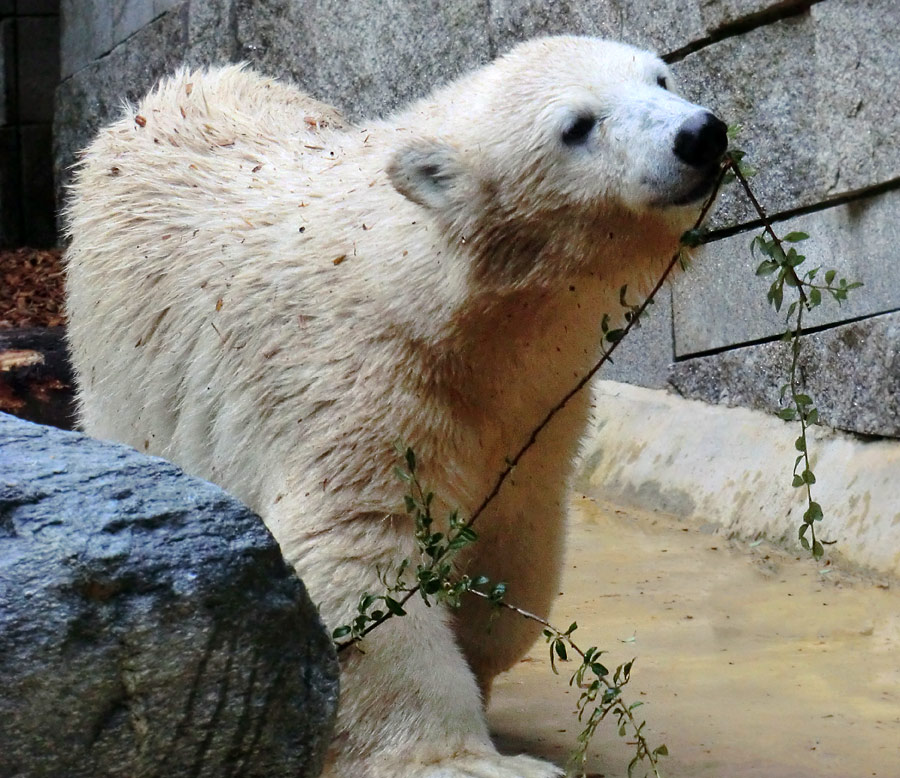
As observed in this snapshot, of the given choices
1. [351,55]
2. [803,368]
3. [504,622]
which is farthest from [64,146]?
[504,622]

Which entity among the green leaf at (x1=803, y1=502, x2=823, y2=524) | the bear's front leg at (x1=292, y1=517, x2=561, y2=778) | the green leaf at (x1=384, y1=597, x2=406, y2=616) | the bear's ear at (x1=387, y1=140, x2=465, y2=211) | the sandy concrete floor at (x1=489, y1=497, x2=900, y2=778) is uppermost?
the bear's ear at (x1=387, y1=140, x2=465, y2=211)

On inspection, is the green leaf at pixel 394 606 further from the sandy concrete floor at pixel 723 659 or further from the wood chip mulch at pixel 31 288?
the wood chip mulch at pixel 31 288

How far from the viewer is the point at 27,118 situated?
10.3 meters

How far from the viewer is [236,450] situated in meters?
3.21

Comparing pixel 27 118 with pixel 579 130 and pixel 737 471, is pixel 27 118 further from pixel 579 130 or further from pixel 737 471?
pixel 579 130

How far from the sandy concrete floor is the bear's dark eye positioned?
105 cm

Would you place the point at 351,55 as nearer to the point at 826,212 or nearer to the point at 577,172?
the point at 826,212

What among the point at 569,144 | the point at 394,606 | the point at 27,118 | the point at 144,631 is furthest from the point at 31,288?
the point at 144,631

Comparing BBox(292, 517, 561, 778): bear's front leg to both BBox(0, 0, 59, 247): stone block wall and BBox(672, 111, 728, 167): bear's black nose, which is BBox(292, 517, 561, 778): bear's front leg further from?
BBox(0, 0, 59, 247): stone block wall

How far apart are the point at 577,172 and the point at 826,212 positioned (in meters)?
2.03

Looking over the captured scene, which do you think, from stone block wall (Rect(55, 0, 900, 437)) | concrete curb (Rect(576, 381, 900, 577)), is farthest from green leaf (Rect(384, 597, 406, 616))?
concrete curb (Rect(576, 381, 900, 577))

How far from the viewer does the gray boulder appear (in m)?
1.88

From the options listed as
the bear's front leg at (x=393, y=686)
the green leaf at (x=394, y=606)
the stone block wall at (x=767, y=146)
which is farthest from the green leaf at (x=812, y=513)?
the stone block wall at (x=767, y=146)

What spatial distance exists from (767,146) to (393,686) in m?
2.74
